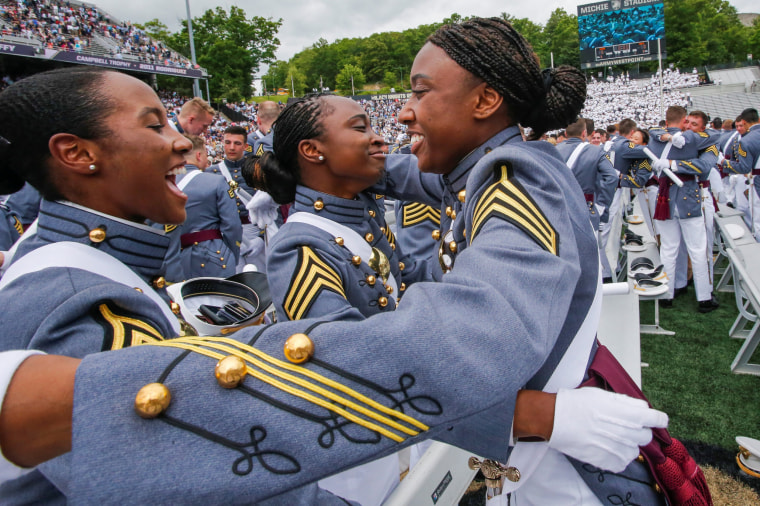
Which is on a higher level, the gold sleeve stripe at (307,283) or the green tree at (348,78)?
the green tree at (348,78)

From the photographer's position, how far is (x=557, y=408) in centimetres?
112

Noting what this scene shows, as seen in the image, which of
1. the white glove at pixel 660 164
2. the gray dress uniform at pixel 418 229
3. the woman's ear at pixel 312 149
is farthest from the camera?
the white glove at pixel 660 164

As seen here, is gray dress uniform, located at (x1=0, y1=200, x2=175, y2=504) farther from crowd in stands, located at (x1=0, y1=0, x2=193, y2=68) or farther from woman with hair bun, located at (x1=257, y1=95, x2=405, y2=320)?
crowd in stands, located at (x1=0, y1=0, x2=193, y2=68)

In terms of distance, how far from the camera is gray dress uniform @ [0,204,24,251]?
525 centimetres

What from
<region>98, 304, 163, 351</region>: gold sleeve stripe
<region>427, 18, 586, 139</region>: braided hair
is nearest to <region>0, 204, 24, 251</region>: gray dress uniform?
<region>98, 304, 163, 351</region>: gold sleeve stripe

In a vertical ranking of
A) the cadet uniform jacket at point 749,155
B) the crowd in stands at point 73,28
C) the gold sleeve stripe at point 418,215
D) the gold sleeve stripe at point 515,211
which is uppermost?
the crowd in stands at point 73,28

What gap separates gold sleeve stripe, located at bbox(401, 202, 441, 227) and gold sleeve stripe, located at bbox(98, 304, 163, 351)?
325 cm

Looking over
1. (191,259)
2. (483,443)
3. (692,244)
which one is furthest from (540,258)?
(692,244)

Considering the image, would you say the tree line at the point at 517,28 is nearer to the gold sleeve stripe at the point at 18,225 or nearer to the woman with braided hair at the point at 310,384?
the gold sleeve stripe at the point at 18,225

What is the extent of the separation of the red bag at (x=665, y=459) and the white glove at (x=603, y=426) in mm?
264

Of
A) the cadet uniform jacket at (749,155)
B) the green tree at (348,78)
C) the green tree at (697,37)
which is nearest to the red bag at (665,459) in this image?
the cadet uniform jacket at (749,155)

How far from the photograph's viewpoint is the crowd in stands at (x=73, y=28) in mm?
28844

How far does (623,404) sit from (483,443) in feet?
1.07

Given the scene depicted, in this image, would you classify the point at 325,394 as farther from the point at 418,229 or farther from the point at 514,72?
the point at 418,229
